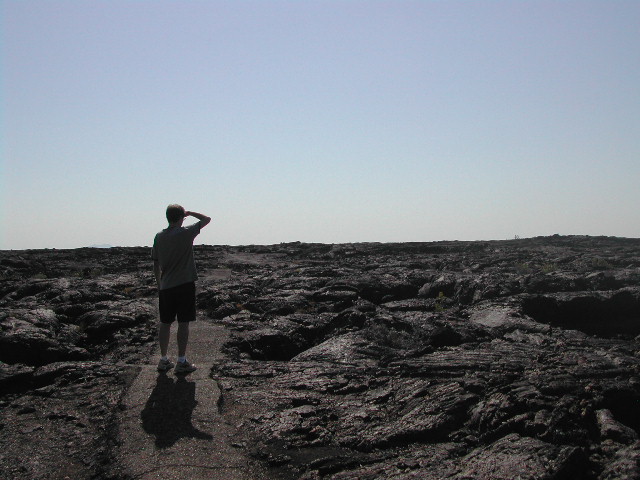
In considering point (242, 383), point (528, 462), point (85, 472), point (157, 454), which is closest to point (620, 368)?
point (528, 462)

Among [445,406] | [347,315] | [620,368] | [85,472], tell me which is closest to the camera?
[85,472]

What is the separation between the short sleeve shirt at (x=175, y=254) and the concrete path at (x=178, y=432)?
4.58ft

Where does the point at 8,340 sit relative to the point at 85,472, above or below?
above

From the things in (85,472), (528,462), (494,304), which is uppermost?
(494,304)

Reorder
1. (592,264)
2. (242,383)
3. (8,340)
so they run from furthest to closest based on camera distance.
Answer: (592,264)
(8,340)
(242,383)

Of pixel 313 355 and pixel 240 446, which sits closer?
pixel 240 446

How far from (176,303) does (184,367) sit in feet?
3.31

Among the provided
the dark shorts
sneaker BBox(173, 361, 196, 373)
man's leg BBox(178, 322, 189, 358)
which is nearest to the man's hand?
the dark shorts

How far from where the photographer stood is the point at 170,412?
681 cm

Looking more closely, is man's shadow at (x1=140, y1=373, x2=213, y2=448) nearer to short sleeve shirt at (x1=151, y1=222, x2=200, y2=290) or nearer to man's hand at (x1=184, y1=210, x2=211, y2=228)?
short sleeve shirt at (x1=151, y1=222, x2=200, y2=290)

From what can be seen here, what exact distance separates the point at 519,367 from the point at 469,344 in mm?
1596

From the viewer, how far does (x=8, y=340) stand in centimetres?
883

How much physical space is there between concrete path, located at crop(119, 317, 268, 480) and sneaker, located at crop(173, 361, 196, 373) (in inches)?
3.7

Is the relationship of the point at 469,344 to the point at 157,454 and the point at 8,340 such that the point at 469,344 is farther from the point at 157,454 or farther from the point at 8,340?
the point at 8,340
